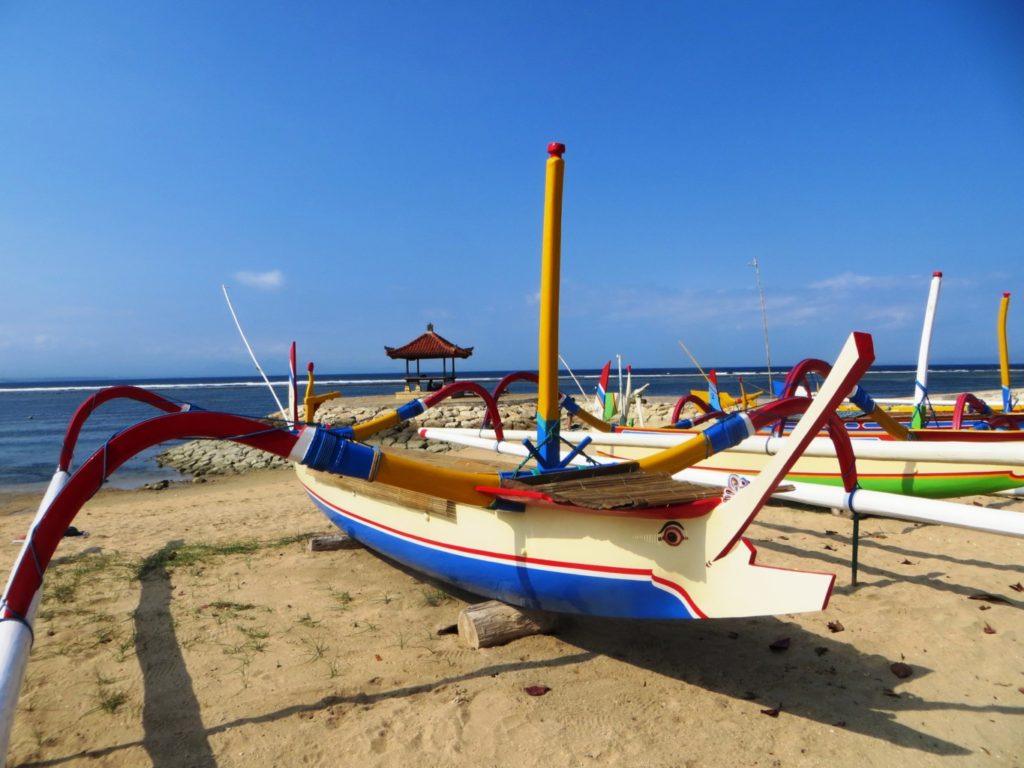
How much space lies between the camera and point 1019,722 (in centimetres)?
285

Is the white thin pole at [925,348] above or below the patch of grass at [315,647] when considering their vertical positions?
above

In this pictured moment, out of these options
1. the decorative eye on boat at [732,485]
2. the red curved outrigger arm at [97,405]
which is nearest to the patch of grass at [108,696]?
the red curved outrigger arm at [97,405]

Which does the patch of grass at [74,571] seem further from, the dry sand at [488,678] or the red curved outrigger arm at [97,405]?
the red curved outrigger arm at [97,405]

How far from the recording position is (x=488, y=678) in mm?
3289

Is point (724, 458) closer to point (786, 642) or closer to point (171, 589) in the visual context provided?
point (786, 642)

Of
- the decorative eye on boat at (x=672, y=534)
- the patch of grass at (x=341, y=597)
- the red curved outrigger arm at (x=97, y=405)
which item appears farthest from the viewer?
the patch of grass at (x=341, y=597)

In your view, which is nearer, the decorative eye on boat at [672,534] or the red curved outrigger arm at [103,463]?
the red curved outrigger arm at [103,463]

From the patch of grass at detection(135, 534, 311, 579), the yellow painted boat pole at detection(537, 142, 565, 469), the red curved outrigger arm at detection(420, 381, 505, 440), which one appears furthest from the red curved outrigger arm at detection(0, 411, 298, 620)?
the red curved outrigger arm at detection(420, 381, 505, 440)

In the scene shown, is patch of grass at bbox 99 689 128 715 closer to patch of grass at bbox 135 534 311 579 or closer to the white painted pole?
the white painted pole

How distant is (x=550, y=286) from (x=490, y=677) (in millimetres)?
2433

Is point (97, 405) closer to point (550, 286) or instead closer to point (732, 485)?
point (550, 286)

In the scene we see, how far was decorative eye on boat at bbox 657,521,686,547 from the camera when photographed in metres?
2.93

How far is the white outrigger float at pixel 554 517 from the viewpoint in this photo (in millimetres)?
2469

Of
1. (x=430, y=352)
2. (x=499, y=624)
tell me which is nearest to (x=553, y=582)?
(x=499, y=624)
